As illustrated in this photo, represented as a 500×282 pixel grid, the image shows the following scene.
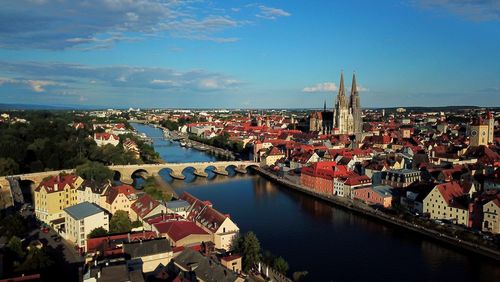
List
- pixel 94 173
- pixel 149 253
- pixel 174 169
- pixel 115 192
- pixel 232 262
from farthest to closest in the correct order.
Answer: pixel 174 169 < pixel 94 173 < pixel 115 192 < pixel 232 262 < pixel 149 253

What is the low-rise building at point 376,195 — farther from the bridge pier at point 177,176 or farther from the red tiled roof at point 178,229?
the bridge pier at point 177,176

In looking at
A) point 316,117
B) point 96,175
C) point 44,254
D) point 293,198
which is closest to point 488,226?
point 293,198

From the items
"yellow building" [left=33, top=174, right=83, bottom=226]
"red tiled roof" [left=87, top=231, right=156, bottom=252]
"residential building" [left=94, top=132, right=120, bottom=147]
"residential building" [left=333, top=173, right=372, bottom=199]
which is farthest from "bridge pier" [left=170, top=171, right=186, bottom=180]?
"red tiled roof" [left=87, top=231, right=156, bottom=252]

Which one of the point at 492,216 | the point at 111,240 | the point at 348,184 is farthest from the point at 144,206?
the point at 492,216

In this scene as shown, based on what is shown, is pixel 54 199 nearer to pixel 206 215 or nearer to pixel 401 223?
pixel 206 215

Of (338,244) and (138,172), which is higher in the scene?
(138,172)

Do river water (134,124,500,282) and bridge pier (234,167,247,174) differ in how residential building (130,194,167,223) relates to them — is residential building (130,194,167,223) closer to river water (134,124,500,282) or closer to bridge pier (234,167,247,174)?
river water (134,124,500,282)

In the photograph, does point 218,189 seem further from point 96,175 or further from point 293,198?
point 96,175

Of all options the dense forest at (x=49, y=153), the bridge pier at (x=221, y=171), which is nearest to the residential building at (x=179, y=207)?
the dense forest at (x=49, y=153)
